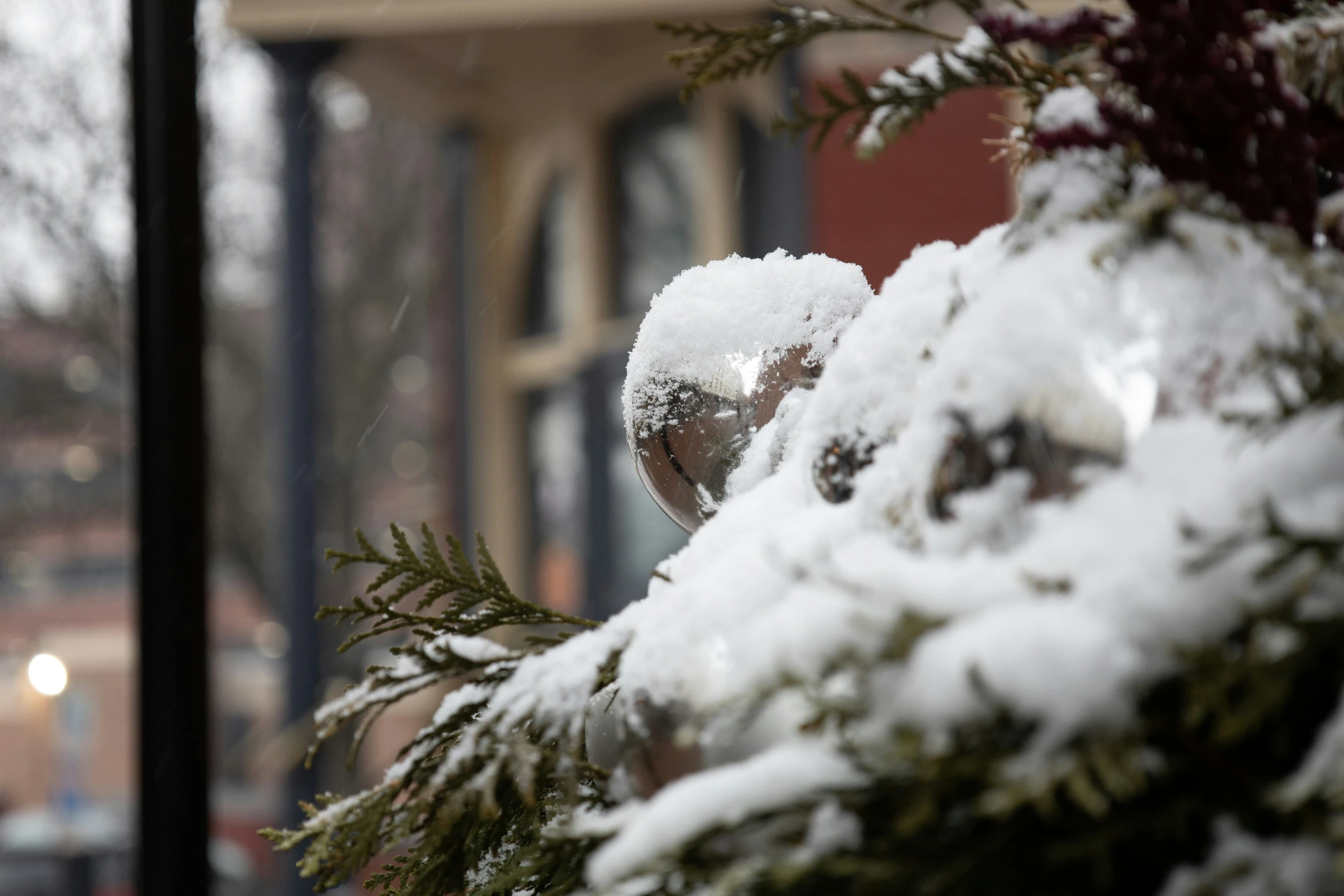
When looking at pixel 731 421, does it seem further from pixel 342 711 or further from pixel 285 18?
pixel 285 18

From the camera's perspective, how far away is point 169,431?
1133 mm

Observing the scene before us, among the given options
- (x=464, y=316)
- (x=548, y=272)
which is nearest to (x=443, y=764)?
(x=548, y=272)

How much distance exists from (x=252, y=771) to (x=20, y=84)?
5837mm

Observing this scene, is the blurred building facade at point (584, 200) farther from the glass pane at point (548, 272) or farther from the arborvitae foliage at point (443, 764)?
the arborvitae foliage at point (443, 764)

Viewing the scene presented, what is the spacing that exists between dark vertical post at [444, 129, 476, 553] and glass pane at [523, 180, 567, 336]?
381 millimetres

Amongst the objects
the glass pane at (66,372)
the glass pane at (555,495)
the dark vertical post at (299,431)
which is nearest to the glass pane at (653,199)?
the glass pane at (555,495)

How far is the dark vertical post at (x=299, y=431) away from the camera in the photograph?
6027 millimetres

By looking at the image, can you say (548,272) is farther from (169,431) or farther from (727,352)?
(727,352)

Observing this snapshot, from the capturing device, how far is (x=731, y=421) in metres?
0.65

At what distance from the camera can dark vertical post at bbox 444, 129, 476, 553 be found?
7.50 m

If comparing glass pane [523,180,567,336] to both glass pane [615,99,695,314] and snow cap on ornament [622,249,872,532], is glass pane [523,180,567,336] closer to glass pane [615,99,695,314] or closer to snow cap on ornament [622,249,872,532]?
glass pane [615,99,695,314]

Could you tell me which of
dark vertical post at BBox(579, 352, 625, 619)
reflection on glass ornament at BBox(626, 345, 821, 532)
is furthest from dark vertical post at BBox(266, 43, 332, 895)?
reflection on glass ornament at BBox(626, 345, 821, 532)

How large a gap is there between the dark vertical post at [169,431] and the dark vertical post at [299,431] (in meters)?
4.97

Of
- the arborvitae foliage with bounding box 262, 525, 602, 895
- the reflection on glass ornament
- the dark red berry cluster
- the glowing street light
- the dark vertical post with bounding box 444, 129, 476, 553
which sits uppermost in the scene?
the dark vertical post with bounding box 444, 129, 476, 553
